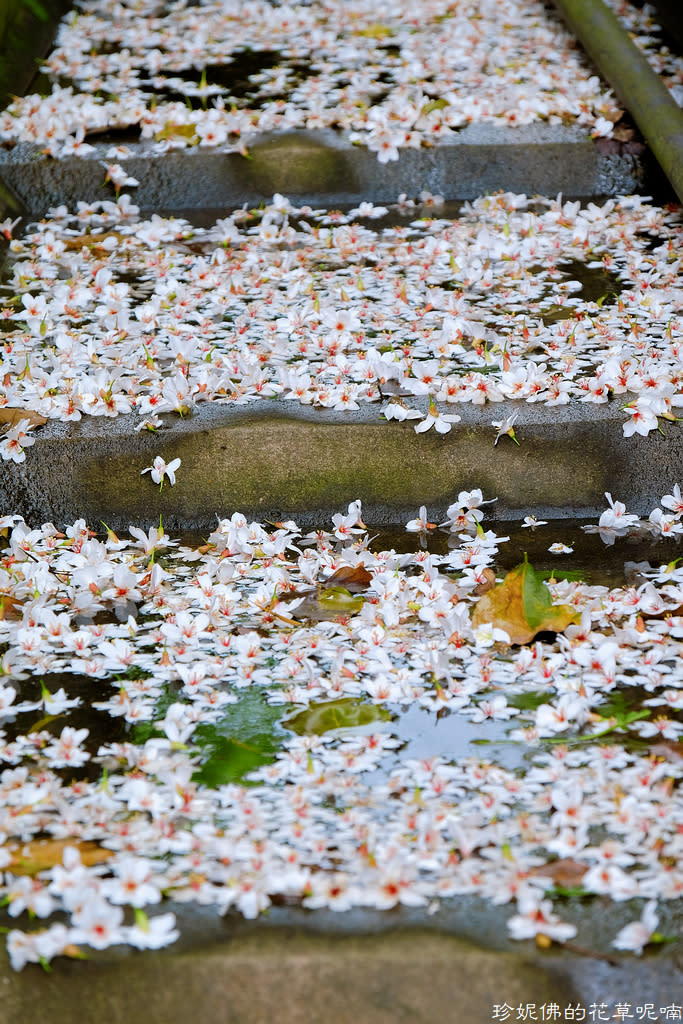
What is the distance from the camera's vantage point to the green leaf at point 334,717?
2.02 m

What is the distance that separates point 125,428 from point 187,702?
912 mm

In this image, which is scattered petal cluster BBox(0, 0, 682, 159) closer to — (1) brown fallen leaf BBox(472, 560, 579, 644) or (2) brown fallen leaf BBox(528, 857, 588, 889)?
(1) brown fallen leaf BBox(472, 560, 579, 644)

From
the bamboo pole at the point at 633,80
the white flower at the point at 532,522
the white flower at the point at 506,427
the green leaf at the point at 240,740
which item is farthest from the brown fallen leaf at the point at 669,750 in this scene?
the bamboo pole at the point at 633,80

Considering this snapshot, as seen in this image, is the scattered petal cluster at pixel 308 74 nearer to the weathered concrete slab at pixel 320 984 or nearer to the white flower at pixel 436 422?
the white flower at pixel 436 422

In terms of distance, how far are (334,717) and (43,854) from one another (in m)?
0.59

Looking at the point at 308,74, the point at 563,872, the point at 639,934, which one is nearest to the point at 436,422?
the point at 563,872

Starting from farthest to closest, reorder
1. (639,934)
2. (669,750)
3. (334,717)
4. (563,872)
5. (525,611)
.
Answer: (525,611), (334,717), (669,750), (563,872), (639,934)

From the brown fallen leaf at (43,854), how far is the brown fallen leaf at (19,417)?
1.30 metres

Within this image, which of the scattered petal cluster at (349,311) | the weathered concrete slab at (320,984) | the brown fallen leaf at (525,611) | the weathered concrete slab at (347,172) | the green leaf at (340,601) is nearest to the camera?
the weathered concrete slab at (320,984)

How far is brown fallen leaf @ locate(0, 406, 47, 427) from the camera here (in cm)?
276

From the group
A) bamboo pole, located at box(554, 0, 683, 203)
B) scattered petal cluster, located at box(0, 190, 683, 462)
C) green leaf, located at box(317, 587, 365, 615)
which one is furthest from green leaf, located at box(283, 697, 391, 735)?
bamboo pole, located at box(554, 0, 683, 203)

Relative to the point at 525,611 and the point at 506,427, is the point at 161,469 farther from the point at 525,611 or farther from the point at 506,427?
the point at 525,611

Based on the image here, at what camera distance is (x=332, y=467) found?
275cm

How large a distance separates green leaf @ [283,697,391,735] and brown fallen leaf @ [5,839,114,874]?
0.45m
